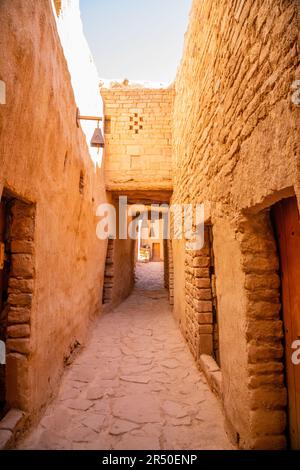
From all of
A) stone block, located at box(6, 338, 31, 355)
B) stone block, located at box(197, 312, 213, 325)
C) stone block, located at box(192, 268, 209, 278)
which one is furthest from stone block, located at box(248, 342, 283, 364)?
stone block, located at box(6, 338, 31, 355)

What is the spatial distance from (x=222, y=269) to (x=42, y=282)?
1.83m

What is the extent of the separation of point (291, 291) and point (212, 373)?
1681mm

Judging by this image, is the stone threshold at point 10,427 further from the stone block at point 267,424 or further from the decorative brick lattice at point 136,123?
the decorative brick lattice at point 136,123

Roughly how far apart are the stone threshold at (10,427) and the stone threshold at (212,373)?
6.30 feet

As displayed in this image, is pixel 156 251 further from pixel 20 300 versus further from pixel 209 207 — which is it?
pixel 20 300

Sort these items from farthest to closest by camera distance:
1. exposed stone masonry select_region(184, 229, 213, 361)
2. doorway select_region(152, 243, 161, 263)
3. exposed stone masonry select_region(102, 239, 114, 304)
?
1. doorway select_region(152, 243, 161, 263)
2. exposed stone masonry select_region(102, 239, 114, 304)
3. exposed stone masonry select_region(184, 229, 213, 361)

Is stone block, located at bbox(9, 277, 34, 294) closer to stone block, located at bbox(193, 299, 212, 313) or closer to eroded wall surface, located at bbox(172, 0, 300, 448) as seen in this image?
eroded wall surface, located at bbox(172, 0, 300, 448)

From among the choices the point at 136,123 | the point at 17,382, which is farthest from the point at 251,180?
the point at 136,123

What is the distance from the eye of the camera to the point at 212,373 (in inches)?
114

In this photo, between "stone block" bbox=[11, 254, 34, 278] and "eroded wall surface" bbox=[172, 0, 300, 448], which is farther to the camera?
"stone block" bbox=[11, 254, 34, 278]

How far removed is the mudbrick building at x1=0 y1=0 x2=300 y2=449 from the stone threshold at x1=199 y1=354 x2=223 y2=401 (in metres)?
0.02

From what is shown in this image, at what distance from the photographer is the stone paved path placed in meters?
2.22

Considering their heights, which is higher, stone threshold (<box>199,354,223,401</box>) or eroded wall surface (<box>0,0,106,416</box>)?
eroded wall surface (<box>0,0,106,416</box>)

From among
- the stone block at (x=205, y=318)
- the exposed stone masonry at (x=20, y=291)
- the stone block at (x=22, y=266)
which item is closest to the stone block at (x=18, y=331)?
the exposed stone masonry at (x=20, y=291)
